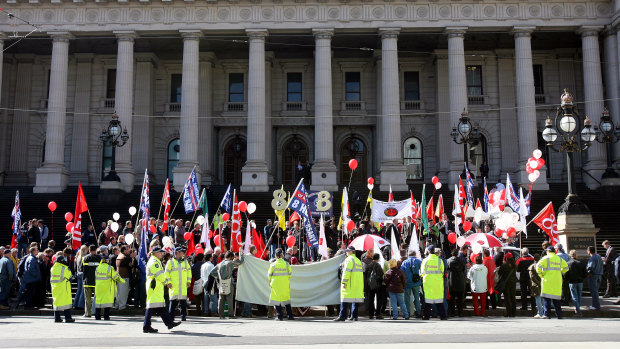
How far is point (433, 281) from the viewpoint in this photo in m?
15.2

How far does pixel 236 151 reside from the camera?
41.2 meters

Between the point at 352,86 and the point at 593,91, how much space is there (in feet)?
46.6

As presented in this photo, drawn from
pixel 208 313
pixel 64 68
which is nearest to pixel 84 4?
pixel 64 68

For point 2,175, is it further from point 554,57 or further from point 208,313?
point 554,57

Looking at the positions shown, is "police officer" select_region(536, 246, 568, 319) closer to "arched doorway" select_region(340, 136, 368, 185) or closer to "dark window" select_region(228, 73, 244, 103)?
"arched doorway" select_region(340, 136, 368, 185)

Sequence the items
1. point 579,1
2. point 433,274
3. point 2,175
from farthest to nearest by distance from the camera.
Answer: point 2,175
point 579,1
point 433,274

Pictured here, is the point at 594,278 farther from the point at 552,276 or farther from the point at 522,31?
the point at 522,31

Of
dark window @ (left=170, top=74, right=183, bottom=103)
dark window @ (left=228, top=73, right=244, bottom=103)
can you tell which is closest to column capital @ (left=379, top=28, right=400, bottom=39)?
dark window @ (left=228, top=73, right=244, bottom=103)

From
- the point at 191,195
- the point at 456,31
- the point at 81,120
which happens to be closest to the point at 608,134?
the point at 456,31

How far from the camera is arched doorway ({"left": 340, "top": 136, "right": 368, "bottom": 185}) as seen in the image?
41.0 m

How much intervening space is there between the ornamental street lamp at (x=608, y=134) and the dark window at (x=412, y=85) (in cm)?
1109

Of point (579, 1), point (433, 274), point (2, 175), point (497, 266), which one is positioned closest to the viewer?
point (433, 274)

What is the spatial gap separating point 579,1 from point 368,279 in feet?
87.4

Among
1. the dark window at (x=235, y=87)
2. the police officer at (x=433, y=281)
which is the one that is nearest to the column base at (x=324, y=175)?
the dark window at (x=235, y=87)
